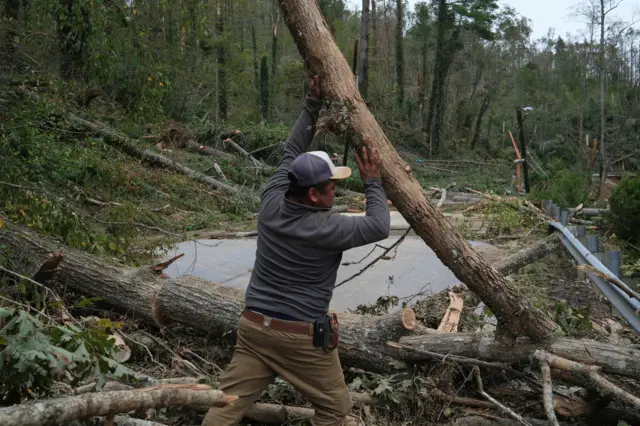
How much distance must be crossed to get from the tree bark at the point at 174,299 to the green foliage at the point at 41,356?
66.0 inches

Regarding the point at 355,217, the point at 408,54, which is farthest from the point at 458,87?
the point at 355,217

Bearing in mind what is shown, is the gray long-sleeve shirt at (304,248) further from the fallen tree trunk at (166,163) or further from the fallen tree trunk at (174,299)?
the fallen tree trunk at (166,163)

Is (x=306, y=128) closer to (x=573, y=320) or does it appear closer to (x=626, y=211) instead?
(x=573, y=320)

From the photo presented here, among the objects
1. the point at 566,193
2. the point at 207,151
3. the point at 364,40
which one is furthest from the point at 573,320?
the point at 364,40

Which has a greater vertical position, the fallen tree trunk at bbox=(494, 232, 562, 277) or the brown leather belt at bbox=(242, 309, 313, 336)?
the brown leather belt at bbox=(242, 309, 313, 336)

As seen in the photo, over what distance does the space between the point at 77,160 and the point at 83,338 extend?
8.58 meters

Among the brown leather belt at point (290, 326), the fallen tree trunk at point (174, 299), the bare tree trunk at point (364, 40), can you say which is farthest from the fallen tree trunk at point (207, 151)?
the brown leather belt at point (290, 326)

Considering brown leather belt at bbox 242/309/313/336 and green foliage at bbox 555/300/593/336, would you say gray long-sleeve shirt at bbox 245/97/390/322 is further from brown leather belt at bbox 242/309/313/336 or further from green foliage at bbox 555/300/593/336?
green foliage at bbox 555/300/593/336

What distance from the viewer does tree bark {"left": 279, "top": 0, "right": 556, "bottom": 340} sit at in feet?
Result: 10.6

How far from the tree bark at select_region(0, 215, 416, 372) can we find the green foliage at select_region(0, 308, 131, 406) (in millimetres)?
1678

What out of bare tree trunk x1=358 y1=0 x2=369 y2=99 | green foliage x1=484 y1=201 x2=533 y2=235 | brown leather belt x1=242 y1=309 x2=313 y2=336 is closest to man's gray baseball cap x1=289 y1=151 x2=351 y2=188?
brown leather belt x1=242 y1=309 x2=313 y2=336

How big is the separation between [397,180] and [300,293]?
0.84 m

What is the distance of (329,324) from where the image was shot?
2.85 meters

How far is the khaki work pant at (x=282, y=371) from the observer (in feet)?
9.12
